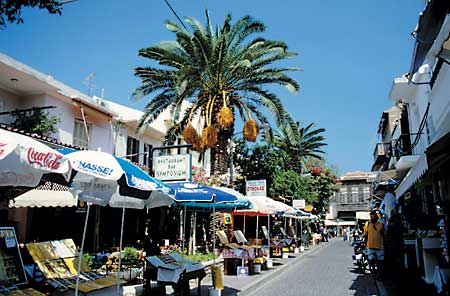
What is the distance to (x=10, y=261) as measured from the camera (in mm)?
7559

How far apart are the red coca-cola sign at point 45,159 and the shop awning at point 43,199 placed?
715cm

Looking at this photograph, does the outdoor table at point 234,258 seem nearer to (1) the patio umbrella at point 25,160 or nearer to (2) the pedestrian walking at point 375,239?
(2) the pedestrian walking at point 375,239

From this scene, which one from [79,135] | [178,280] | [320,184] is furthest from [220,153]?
[320,184]

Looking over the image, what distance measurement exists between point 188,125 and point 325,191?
30920mm

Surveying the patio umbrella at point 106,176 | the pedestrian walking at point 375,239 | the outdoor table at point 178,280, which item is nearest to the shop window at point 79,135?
A: the patio umbrella at point 106,176

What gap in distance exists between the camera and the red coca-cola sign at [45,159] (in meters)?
5.15

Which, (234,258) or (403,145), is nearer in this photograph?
(234,258)

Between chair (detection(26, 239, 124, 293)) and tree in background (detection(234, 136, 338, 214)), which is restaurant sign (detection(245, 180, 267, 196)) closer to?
tree in background (detection(234, 136, 338, 214))

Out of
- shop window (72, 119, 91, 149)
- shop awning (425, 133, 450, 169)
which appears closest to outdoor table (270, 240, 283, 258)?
shop window (72, 119, 91, 149)

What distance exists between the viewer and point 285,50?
19.9 m

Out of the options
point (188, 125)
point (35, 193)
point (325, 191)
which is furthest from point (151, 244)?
point (325, 191)

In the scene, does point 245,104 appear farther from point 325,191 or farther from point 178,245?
point 325,191

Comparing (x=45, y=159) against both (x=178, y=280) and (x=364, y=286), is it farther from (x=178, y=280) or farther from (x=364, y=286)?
(x=364, y=286)

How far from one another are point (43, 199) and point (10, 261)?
554 centimetres
